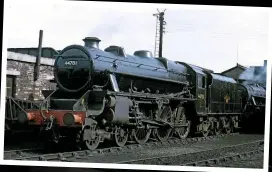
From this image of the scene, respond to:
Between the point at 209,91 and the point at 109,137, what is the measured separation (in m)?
2.27

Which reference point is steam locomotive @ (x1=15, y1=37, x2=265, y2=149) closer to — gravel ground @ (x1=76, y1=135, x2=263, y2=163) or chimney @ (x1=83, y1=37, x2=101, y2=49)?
chimney @ (x1=83, y1=37, x2=101, y2=49)

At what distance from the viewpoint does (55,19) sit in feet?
21.2

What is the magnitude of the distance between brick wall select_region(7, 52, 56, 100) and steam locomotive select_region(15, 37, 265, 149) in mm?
136

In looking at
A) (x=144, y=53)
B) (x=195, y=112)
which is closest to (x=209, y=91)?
(x=195, y=112)

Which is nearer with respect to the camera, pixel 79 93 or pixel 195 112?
pixel 79 93

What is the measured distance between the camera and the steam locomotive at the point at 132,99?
6.35m

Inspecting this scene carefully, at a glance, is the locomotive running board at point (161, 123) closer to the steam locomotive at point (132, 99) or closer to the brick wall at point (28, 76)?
the steam locomotive at point (132, 99)

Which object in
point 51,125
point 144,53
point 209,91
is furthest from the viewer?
point 209,91

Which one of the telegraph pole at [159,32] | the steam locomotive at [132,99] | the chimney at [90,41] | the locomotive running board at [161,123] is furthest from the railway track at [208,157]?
the chimney at [90,41]

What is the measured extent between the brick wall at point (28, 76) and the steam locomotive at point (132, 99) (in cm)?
14

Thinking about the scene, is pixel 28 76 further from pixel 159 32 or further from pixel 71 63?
pixel 159 32

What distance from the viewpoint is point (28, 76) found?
6.66m

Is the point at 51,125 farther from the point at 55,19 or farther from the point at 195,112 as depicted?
the point at 195,112

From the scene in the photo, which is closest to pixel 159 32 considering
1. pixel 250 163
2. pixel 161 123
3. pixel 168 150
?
pixel 161 123
